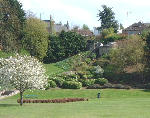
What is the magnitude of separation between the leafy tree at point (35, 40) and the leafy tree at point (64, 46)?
4.43 meters

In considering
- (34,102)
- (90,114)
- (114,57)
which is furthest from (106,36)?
(90,114)

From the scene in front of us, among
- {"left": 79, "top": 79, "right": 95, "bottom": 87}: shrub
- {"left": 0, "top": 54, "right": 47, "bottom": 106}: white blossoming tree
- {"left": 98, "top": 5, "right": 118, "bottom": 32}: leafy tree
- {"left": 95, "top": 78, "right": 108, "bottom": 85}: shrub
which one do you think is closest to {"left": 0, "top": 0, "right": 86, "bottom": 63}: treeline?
{"left": 79, "top": 79, "right": 95, "bottom": 87}: shrub

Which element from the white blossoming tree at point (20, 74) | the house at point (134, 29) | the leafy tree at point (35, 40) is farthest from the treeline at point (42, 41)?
the house at point (134, 29)

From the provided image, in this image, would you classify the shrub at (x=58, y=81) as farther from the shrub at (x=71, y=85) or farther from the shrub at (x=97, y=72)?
the shrub at (x=97, y=72)

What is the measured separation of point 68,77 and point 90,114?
35936mm

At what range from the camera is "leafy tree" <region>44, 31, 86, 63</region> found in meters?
85.0

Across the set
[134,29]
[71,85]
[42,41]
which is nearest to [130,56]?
[71,85]

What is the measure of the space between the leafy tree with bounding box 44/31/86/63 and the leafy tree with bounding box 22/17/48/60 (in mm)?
4428

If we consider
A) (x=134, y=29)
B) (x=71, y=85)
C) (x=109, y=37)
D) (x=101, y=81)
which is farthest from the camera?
(x=134, y=29)

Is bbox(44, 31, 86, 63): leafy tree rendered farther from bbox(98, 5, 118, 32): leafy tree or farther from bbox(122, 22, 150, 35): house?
bbox(98, 5, 118, 32): leafy tree

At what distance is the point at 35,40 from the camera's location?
78.7m

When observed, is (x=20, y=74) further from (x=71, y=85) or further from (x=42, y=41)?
→ (x=42, y=41)

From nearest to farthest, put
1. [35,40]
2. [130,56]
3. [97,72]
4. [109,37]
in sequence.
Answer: [130,56] → [97,72] → [35,40] → [109,37]

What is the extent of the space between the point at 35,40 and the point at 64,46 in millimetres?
10857
